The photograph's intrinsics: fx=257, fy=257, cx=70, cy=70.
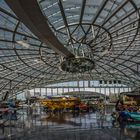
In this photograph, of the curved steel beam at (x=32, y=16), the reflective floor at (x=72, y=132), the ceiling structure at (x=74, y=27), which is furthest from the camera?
the ceiling structure at (x=74, y=27)

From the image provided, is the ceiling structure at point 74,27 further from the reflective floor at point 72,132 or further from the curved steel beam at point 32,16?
the reflective floor at point 72,132

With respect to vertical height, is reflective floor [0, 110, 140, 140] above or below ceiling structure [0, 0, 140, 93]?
below

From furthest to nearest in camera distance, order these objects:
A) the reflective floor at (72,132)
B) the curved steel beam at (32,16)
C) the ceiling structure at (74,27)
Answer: the ceiling structure at (74,27)
the reflective floor at (72,132)
the curved steel beam at (32,16)

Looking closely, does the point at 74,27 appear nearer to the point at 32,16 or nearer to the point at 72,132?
the point at 72,132

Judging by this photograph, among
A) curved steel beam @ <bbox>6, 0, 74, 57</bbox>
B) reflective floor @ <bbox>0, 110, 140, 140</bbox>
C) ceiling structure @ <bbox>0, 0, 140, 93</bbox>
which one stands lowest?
reflective floor @ <bbox>0, 110, 140, 140</bbox>

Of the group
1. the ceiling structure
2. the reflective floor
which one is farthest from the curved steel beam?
the reflective floor

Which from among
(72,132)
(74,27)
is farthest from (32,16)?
(74,27)

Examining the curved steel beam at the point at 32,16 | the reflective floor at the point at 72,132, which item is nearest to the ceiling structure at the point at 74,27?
the curved steel beam at the point at 32,16

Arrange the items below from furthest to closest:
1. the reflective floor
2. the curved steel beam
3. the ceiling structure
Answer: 1. the ceiling structure
2. the reflective floor
3. the curved steel beam

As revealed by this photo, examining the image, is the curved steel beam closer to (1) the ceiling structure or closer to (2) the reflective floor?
(1) the ceiling structure

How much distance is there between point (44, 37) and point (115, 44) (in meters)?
24.4

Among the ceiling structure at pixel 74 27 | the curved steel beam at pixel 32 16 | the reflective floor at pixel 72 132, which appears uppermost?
the ceiling structure at pixel 74 27

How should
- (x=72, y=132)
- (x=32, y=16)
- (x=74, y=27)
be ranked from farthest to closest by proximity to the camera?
(x=74, y=27)
(x=72, y=132)
(x=32, y=16)

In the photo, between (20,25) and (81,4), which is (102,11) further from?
(20,25)
